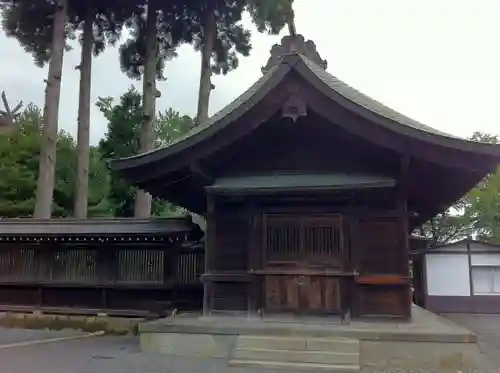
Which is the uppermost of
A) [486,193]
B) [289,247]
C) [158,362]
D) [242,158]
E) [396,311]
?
[486,193]

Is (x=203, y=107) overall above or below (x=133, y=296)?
above

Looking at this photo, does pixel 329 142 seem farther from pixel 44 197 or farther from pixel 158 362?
pixel 44 197

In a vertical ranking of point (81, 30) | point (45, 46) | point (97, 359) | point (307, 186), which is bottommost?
point (97, 359)

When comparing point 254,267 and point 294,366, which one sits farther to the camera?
point 254,267

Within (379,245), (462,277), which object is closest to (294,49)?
(379,245)

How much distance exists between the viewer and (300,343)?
6.66 meters

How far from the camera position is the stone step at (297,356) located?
20.9ft

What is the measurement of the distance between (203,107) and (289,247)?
12.7m

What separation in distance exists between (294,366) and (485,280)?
14.8 metres

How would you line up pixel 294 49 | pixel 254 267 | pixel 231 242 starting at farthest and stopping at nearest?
1. pixel 294 49
2. pixel 231 242
3. pixel 254 267

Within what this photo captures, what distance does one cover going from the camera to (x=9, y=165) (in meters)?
22.5

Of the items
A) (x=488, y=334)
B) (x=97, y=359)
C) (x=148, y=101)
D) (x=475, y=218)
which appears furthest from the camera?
(x=475, y=218)

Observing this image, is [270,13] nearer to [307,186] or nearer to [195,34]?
[195,34]

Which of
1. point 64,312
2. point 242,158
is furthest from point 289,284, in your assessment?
point 64,312
